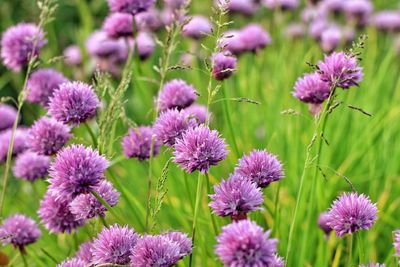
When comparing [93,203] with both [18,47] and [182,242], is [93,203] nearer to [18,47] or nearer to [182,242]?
[182,242]

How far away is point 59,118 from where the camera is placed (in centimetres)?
152

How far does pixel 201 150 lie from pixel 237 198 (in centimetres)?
A: 13

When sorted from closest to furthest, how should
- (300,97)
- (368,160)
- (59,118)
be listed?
1. (59,118)
2. (300,97)
3. (368,160)

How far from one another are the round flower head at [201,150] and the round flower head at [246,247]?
27 centimetres

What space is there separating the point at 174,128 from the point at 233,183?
0.28 m

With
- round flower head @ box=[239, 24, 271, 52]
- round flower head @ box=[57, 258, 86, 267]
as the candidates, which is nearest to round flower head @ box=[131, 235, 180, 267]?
round flower head @ box=[57, 258, 86, 267]

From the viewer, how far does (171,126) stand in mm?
1452

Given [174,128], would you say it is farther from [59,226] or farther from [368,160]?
[368,160]

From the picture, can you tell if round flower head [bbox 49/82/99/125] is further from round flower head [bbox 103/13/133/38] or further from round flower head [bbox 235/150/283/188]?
round flower head [bbox 103/13/133/38]

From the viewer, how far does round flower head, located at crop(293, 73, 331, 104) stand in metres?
1.62

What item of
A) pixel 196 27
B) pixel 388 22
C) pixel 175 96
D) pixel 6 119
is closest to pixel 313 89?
pixel 175 96

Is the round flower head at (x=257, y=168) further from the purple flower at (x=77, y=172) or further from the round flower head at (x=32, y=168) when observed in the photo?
the round flower head at (x=32, y=168)

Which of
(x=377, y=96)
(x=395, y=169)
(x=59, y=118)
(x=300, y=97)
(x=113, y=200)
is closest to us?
(x=113, y=200)

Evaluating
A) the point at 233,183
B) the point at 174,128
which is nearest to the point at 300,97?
the point at 174,128
